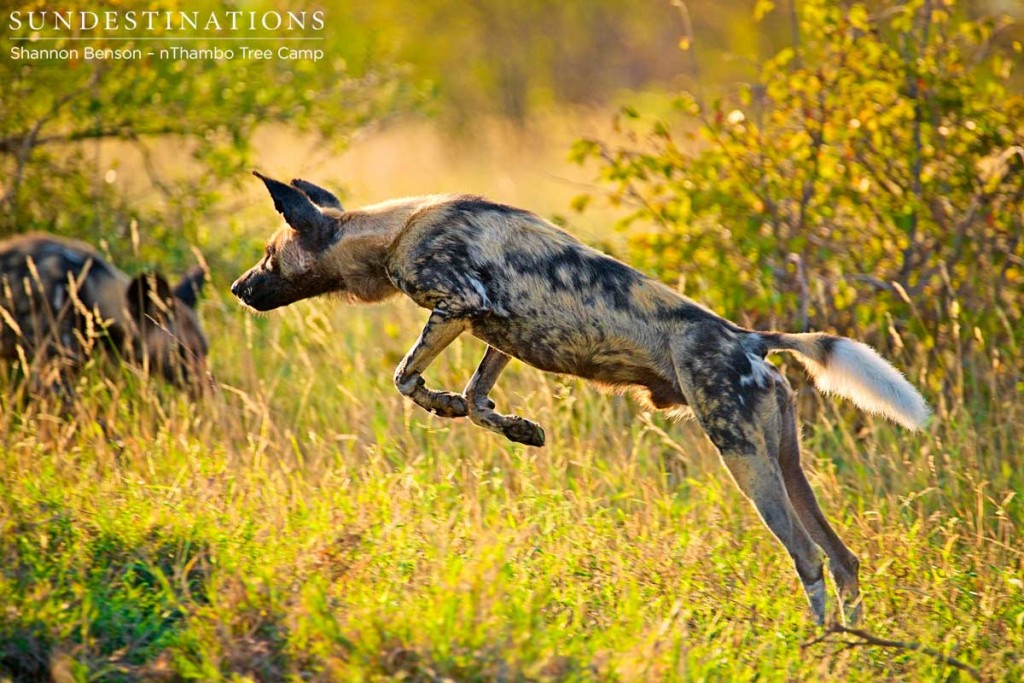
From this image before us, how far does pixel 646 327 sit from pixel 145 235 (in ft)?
15.3

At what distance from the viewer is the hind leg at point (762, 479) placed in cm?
428

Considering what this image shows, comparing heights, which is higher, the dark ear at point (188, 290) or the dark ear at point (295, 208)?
the dark ear at point (295, 208)

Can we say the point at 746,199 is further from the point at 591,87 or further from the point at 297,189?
the point at 591,87

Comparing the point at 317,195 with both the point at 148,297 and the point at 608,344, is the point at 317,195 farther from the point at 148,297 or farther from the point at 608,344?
the point at 148,297

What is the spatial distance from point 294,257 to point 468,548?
4.22 feet

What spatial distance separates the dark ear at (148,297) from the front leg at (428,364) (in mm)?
2330

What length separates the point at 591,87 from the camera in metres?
20.7

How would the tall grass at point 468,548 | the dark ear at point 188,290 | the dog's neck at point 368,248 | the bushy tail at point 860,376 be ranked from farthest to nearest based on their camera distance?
the dark ear at point 188,290 < the dog's neck at point 368,248 < the bushy tail at point 860,376 < the tall grass at point 468,548

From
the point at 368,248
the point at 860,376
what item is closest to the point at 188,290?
the point at 368,248

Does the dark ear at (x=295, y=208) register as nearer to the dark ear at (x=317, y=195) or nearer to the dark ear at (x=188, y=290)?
the dark ear at (x=317, y=195)

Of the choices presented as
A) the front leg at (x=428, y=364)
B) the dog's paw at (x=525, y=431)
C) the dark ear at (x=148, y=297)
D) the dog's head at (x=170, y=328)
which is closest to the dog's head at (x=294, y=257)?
the front leg at (x=428, y=364)

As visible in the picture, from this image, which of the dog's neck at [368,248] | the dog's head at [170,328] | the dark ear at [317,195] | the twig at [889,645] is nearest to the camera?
the twig at [889,645]

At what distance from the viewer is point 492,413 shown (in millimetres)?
4547

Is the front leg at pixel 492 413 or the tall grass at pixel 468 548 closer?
the tall grass at pixel 468 548
